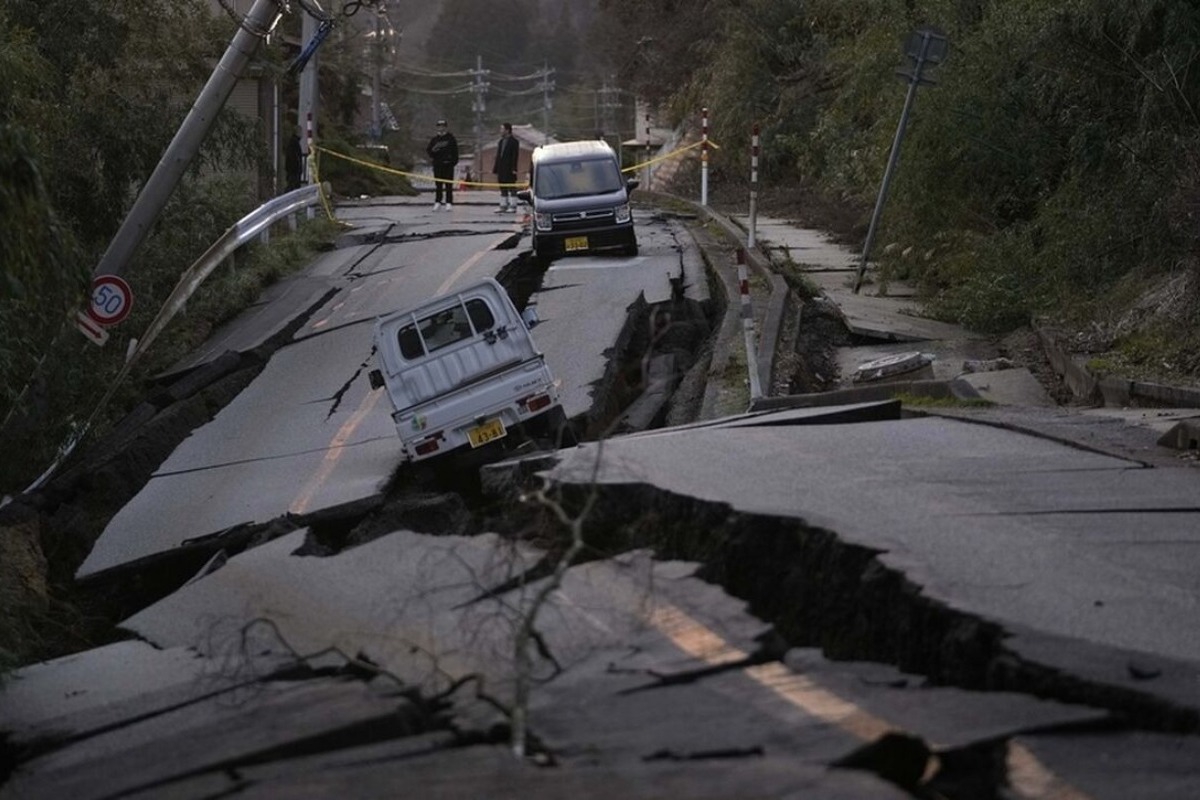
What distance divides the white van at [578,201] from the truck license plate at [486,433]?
1138 centimetres

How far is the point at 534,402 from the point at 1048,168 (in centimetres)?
920

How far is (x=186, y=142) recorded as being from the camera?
19172 mm

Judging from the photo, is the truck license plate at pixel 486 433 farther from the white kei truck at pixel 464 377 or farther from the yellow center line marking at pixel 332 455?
the yellow center line marking at pixel 332 455

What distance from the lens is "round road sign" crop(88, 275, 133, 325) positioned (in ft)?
54.5

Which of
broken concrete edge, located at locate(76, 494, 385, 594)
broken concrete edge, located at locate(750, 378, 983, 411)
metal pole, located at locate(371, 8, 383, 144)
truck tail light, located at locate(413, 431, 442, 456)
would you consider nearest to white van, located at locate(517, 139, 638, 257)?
broken concrete edge, located at locate(750, 378, 983, 411)

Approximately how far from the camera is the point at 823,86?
40.1 metres

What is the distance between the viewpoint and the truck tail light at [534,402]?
46.8 feet

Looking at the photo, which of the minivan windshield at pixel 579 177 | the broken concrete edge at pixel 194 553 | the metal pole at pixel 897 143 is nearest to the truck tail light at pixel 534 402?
the broken concrete edge at pixel 194 553

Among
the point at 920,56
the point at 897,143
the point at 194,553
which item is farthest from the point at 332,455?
the point at 920,56

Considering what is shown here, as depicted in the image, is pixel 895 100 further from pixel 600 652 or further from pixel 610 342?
pixel 600 652

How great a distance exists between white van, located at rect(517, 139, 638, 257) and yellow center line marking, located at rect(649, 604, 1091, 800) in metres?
18.2

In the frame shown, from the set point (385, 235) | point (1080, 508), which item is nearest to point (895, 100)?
point (385, 235)

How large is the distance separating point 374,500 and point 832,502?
4602mm

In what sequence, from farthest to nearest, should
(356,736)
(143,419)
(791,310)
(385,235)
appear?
1. (385,235)
2. (791,310)
3. (143,419)
4. (356,736)
